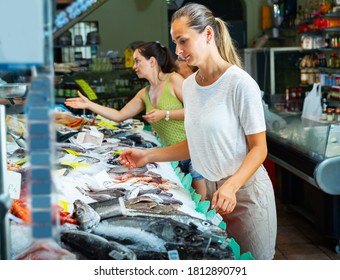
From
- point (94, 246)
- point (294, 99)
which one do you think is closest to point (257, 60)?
point (294, 99)

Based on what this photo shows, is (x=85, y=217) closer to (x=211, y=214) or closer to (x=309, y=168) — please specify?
(x=211, y=214)

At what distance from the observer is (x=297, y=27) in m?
8.97

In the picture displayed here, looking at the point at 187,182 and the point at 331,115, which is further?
the point at 331,115

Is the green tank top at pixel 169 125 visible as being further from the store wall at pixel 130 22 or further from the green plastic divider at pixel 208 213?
the store wall at pixel 130 22

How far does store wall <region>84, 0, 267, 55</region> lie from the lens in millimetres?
6328

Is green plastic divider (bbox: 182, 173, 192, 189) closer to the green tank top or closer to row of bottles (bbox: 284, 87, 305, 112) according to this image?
the green tank top

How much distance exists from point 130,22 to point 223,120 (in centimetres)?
496

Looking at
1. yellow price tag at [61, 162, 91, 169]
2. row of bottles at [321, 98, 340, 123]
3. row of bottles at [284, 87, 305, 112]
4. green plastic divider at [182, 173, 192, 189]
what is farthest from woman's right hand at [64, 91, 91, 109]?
row of bottles at [284, 87, 305, 112]

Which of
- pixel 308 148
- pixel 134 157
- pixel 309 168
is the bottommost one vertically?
pixel 309 168

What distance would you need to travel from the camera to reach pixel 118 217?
6.98 ft

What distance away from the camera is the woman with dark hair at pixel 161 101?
366 cm
